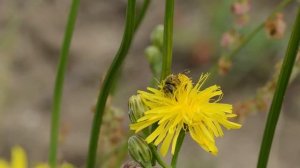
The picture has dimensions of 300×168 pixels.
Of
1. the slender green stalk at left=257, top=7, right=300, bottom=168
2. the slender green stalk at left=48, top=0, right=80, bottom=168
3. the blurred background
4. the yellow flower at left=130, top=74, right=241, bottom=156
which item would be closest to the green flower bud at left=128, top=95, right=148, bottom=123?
the yellow flower at left=130, top=74, right=241, bottom=156

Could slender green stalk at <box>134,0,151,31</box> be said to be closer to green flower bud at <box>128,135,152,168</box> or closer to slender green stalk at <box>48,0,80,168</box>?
slender green stalk at <box>48,0,80,168</box>

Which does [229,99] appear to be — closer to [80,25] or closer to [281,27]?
[80,25]

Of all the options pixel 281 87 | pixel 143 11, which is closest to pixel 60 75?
pixel 143 11

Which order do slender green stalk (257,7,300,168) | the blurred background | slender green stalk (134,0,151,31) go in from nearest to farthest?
slender green stalk (257,7,300,168), slender green stalk (134,0,151,31), the blurred background

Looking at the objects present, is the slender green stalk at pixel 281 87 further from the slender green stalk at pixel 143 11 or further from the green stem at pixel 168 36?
the slender green stalk at pixel 143 11

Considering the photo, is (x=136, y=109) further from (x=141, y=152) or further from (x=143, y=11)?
(x=143, y=11)

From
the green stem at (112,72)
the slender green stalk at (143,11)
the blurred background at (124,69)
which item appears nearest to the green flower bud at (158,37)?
the slender green stalk at (143,11)

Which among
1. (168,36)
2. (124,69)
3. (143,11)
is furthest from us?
(124,69)
